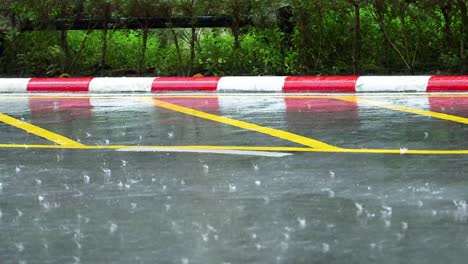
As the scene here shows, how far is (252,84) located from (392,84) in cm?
160

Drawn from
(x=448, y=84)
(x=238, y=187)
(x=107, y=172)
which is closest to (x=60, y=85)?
(x=448, y=84)

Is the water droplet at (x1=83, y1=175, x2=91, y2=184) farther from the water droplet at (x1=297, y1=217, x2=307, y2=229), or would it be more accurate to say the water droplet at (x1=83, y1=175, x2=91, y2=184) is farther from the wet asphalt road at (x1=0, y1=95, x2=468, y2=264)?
the water droplet at (x1=297, y1=217, x2=307, y2=229)

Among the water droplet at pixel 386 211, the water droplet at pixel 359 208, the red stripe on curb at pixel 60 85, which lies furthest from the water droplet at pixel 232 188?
the red stripe on curb at pixel 60 85

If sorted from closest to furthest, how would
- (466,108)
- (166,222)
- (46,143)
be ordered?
(166,222) → (46,143) → (466,108)

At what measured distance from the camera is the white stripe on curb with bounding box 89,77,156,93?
13586mm

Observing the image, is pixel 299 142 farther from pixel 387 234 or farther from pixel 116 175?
pixel 387 234

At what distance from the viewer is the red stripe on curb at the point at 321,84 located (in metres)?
12.6

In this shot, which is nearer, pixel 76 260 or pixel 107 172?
pixel 76 260

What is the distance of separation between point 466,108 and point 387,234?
5.53m

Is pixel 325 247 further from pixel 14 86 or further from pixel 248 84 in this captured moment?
pixel 14 86

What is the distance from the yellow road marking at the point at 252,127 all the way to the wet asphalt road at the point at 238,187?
0.03m

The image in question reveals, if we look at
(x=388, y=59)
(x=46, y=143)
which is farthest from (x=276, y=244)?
(x=388, y=59)

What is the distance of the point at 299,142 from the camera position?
8500 millimetres

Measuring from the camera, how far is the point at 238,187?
659cm
